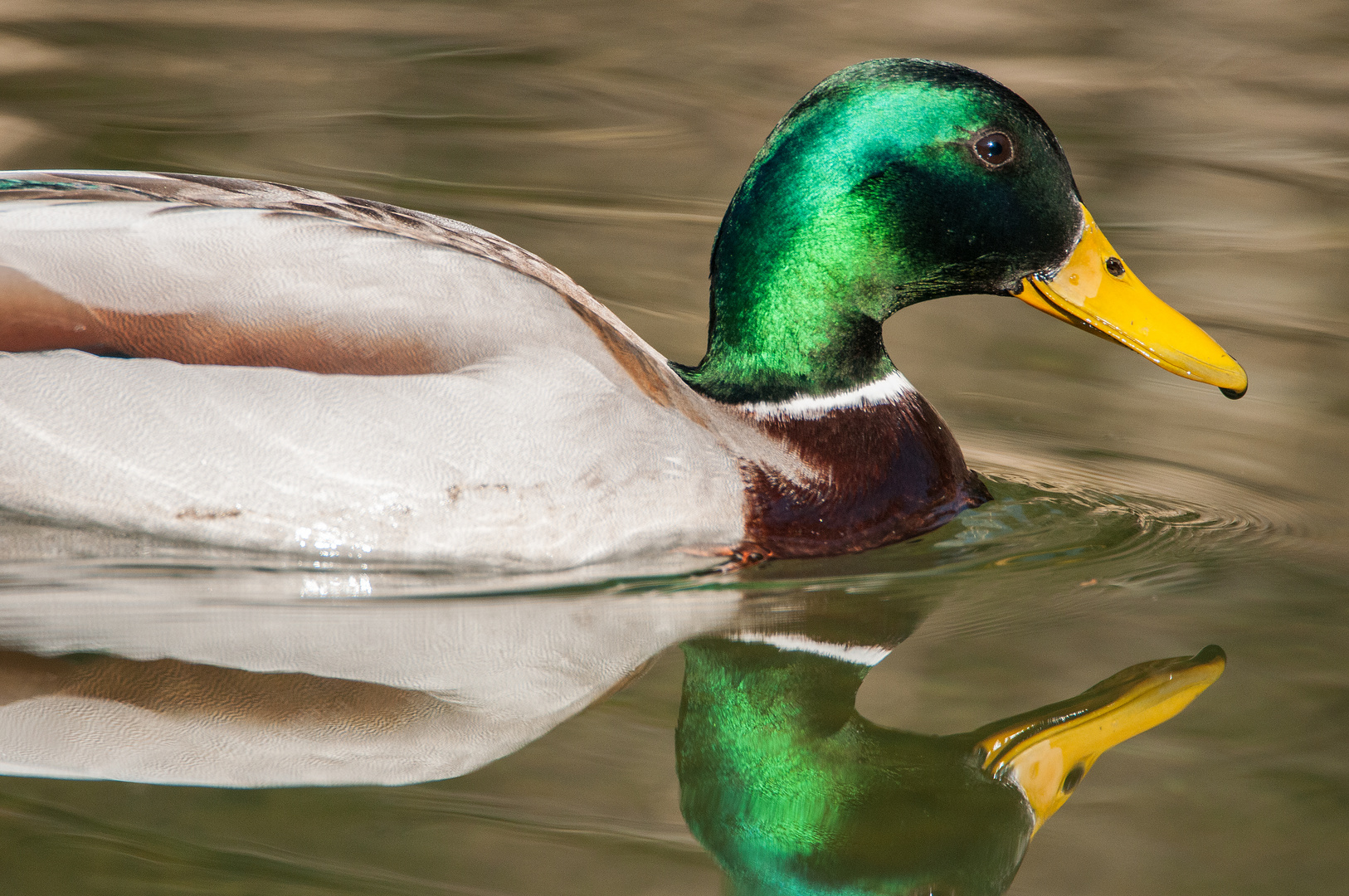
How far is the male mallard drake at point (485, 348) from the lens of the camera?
13.0ft

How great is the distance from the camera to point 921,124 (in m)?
4.37

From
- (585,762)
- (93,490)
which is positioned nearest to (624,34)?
(93,490)

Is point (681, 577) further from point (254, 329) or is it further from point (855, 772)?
point (254, 329)

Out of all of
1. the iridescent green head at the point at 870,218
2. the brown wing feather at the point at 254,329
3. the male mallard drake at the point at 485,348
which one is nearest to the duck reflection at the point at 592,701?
the male mallard drake at the point at 485,348

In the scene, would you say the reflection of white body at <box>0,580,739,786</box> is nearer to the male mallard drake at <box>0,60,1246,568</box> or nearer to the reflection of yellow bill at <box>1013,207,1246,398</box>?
Answer: the male mallard drake at <box>0,60,1246,568</box>

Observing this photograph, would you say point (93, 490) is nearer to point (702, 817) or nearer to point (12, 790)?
point (12, 790)

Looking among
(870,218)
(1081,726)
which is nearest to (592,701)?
(1081,726)

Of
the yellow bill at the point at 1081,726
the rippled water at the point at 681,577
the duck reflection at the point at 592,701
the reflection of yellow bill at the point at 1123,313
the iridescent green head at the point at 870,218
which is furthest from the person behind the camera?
the reflection of yellow bill at the point at 1123,313

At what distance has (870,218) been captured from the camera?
14.6 ft

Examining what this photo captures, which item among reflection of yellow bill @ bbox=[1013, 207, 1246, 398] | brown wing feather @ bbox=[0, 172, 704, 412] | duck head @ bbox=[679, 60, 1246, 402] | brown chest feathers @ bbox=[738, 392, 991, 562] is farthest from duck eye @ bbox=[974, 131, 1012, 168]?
brown wing feather @ bbox=[0, 172, 704, 412]

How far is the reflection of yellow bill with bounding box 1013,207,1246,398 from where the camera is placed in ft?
15.1

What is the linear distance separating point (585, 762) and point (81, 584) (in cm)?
144

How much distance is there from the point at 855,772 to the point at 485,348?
132 cm

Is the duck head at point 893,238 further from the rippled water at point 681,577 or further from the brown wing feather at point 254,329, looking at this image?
the rippled water at point 681,577
